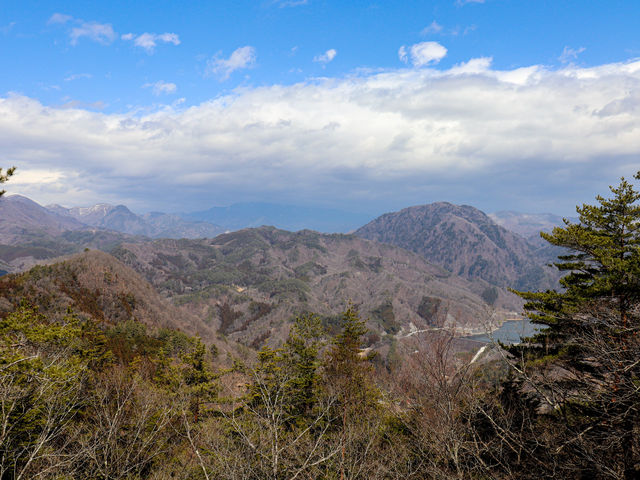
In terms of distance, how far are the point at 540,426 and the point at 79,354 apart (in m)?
39.1

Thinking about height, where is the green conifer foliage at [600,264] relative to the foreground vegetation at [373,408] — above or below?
above

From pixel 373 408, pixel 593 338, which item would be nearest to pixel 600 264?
pixel 593 338

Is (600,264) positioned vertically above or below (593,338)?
above

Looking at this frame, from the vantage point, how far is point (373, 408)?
92.7 ft

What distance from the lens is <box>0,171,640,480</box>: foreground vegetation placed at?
13.8m

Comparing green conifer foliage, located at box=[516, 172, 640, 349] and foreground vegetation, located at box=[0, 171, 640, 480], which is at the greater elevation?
green conifer foliage, located at box=[516, 172, 640, 349]

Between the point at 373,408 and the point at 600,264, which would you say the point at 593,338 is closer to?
the point at 600,264

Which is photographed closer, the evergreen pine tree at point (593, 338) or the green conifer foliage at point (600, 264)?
the evergreen pine tree at point (593, 338)

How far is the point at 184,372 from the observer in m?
31.8

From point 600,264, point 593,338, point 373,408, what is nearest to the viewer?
point 593,338

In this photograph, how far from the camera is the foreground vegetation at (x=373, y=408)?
45.3 feet

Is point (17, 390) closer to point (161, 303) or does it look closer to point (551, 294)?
point (551, 294)

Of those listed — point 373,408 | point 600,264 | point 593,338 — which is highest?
point 600,264

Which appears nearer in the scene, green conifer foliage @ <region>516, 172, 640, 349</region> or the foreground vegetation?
the foreground vegetation
